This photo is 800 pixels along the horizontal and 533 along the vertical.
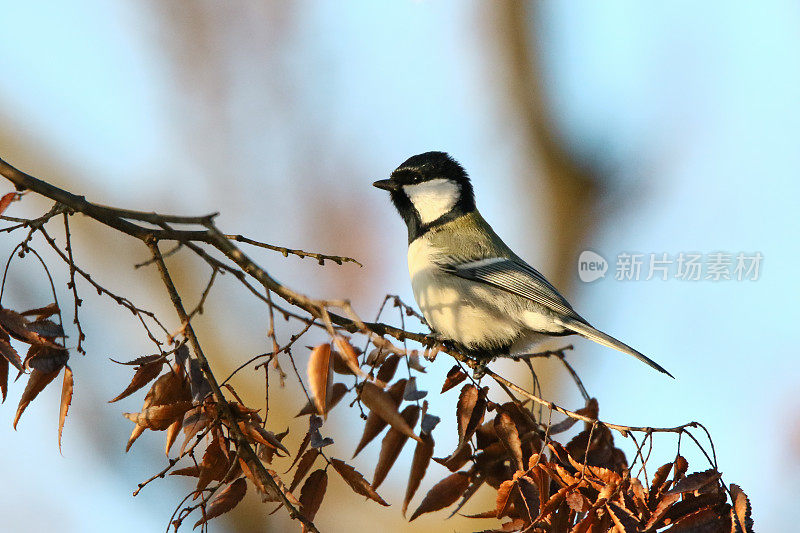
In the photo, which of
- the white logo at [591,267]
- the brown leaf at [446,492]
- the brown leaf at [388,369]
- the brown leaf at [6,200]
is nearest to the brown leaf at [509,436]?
the brown leaf at [446,492]

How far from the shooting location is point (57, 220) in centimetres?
646

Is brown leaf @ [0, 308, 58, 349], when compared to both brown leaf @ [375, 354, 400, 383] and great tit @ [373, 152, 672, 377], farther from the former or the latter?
great tit @ [373, 152, 672, 377]

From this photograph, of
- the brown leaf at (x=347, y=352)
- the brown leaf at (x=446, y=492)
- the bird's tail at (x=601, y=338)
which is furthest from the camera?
the bird's tail at (x=601, y=338)

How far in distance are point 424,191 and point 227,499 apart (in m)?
2.70

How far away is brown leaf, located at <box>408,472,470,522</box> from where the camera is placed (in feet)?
7.19

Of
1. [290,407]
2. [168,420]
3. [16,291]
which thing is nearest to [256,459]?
[168,420]

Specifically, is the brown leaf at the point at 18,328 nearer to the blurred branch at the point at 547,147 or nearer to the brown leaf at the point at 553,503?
the brown leaf at the point at 553,503

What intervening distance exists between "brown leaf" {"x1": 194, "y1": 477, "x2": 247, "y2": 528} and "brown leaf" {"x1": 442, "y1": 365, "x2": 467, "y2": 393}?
2.42 feet

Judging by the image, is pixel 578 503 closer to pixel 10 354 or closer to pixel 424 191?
pixel 10 354

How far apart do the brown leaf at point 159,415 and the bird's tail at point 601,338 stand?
172 cm

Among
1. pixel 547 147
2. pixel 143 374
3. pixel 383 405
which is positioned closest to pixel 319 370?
pixel 383 405

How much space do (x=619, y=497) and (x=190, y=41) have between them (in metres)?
7.12

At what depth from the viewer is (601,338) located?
317 centimetres

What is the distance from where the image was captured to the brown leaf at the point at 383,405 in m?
1.86
